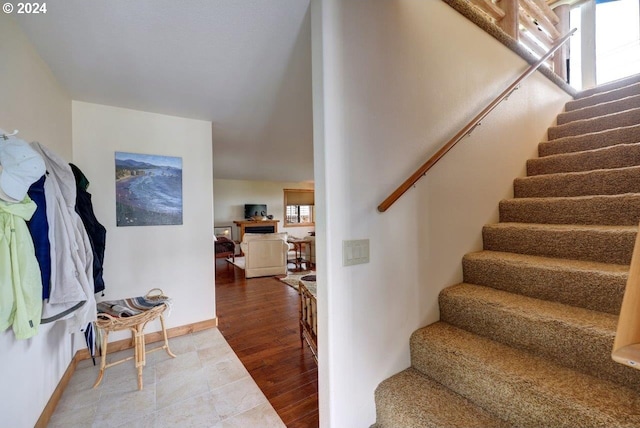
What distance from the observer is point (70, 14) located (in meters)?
1.28

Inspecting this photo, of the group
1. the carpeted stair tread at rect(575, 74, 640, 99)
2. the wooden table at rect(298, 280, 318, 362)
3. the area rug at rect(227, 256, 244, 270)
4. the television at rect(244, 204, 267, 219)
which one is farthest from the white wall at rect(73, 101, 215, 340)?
the television at rect(244, 204, 267, 219)

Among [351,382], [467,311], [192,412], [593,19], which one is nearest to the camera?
[351,382]

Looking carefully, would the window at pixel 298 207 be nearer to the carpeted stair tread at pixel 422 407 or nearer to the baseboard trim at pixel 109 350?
the baseboard trim at pixel 109 350

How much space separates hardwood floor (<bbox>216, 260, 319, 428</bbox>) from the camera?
1715mm

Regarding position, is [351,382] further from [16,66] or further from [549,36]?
[549,36]

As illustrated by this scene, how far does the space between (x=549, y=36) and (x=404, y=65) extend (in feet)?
12.1

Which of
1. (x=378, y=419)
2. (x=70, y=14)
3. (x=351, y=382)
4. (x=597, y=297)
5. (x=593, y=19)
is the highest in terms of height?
(x=593, y=19)

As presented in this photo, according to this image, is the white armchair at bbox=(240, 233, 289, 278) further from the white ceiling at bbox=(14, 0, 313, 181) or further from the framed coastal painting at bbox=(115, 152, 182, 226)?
the white ceiling at bbox=(14, 0, 313, 181)

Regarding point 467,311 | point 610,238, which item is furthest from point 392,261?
point 610,238

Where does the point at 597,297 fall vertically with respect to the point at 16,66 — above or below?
below

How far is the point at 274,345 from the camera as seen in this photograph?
8.16 ft

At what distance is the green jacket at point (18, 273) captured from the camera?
1026 mm

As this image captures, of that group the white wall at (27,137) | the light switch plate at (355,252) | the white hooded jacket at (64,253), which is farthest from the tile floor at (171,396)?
the light switch plate at (355,252)

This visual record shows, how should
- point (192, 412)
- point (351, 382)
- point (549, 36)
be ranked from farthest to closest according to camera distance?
1. point (549, 36)
2. point (192, 412)
3. point (351, 382)
